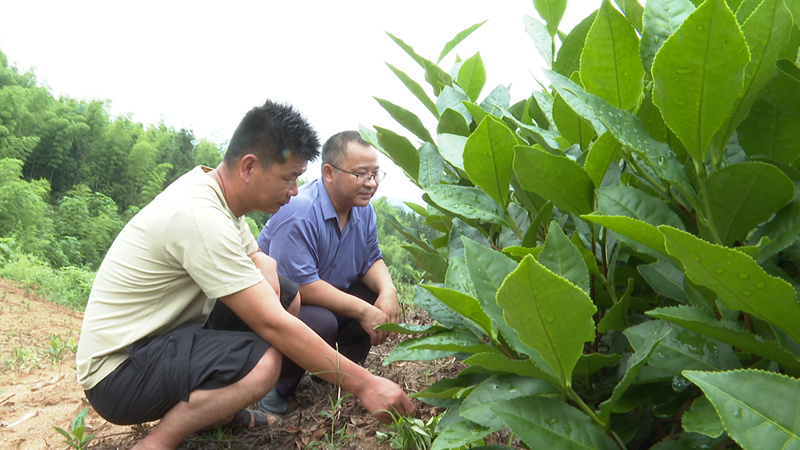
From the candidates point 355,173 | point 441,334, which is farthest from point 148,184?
point 441,334

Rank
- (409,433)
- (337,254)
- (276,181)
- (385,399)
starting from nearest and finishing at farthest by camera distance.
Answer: (409,433), (385,399), (276,181), (337,254)

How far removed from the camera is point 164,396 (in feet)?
7.75

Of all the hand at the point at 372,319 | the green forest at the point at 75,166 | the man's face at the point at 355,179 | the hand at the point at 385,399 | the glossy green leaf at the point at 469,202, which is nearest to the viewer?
the glossy green leaf at the point at 469,202

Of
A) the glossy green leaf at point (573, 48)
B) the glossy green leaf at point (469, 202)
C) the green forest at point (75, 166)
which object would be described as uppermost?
the glossy green leaf at point (573, 48)

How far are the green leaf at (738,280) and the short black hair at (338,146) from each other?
3178 mm

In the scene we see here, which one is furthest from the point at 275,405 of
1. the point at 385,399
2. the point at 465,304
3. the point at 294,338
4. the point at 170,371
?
the point at 465,304

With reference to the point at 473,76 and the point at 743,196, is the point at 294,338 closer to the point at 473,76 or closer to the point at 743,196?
the point at 473,76

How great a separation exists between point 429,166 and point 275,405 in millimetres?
2100

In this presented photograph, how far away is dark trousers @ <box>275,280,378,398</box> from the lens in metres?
3.03

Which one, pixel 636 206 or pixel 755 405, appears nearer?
pixel 755 405

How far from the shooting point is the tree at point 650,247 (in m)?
0.57

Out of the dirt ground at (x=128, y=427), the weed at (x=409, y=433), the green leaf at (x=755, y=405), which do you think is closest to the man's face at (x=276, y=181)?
the dirt ground at (x=128, y=427)

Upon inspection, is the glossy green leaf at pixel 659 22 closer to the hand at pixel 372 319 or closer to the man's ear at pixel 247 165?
the man's ear at pixel 247 165

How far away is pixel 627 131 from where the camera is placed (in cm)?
70
